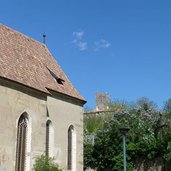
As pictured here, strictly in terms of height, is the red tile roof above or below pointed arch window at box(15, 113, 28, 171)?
above

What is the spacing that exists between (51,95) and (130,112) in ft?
44.4

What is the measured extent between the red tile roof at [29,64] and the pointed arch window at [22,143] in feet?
6.84

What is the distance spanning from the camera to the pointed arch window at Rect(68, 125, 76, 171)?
88.1ft

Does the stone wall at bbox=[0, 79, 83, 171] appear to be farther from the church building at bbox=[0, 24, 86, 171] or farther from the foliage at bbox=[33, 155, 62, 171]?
the foliage at bbox=[33, 155, 62, 171]

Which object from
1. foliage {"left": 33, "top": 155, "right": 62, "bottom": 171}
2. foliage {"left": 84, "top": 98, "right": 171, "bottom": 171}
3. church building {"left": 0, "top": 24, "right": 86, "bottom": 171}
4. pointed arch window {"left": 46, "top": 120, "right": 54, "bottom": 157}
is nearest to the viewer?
church building {"left": 0, "top": 24, "right": 86, "bottom": 171}

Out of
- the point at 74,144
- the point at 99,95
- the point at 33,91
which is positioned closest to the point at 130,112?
the point at 74,144

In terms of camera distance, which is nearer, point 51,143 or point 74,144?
point 51,143

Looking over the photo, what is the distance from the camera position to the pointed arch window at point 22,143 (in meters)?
21.2

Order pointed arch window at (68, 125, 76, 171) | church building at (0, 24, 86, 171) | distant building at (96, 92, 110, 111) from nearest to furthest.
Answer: church building at (0, 24, 86, 171), pointed arch window at (68, 125, 76, 171), distant building at (96, 92, 110, 111)

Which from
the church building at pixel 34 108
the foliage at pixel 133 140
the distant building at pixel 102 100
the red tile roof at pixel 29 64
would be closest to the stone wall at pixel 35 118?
the church building at pixel 34 108

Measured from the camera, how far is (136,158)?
34531mm

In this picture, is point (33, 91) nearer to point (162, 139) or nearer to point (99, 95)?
point (162, 139)

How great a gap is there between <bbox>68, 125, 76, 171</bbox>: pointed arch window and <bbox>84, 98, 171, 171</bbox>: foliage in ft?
24.6

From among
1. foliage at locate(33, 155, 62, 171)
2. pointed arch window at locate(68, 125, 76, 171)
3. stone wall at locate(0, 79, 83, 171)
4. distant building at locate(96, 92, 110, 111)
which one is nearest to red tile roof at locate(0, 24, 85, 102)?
stone wall at locate(0, 79, 83, 171)
